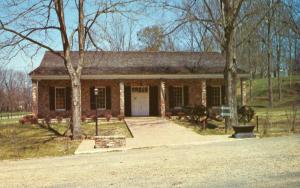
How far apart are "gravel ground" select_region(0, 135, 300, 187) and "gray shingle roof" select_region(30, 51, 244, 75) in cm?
1495

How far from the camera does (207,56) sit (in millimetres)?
32000

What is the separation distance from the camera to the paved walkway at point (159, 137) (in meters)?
15.8

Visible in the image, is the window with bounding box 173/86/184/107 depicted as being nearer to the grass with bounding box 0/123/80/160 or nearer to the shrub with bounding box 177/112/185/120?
the shrub with bounding box 177/112/185/120

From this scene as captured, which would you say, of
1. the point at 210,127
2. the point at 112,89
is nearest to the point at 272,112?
the point at 210,127

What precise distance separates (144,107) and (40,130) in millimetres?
8738

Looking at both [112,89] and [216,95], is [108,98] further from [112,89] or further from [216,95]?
[216,95]

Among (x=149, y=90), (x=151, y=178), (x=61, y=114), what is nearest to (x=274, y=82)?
(x=149, y=90)

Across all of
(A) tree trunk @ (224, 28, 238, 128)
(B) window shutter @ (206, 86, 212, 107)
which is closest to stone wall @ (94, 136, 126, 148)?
(A) tree trunk @ (224, 28, 238, 128)

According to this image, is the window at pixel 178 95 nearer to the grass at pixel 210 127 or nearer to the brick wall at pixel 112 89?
the brick wall at pixel 112 89

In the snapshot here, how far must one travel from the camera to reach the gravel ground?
8.33 meters

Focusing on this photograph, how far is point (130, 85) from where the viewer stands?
2877 centimetres

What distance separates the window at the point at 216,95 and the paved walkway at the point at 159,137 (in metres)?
6.79

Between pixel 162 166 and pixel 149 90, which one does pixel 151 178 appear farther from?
pixel 149 90

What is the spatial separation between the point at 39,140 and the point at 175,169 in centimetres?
1045
